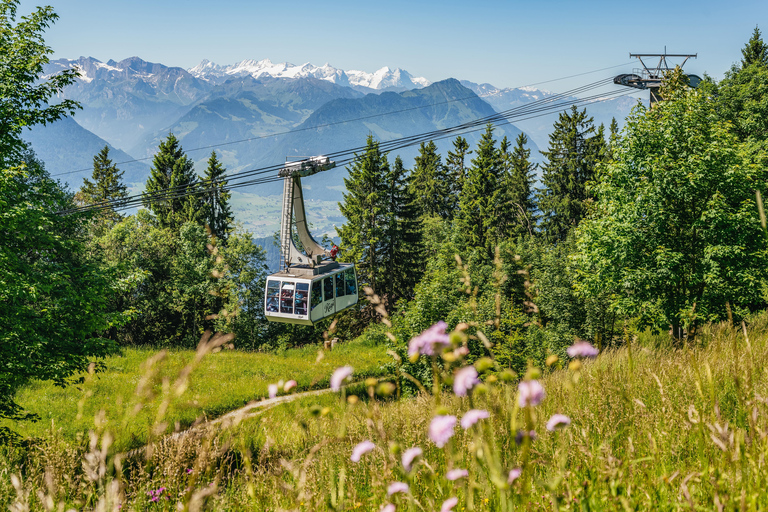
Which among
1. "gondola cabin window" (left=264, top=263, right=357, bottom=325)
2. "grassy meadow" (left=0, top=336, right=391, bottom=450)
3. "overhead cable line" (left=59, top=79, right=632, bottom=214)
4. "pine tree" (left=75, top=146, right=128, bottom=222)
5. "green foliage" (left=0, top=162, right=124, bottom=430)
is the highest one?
"pine tree" (left=75, top=146, right=128, bottom=222)

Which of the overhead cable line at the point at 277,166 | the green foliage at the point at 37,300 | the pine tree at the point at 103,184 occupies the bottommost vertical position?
the green foliage at the point at 37,300

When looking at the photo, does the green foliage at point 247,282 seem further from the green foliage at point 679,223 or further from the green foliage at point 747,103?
the green foliage at point 747,103

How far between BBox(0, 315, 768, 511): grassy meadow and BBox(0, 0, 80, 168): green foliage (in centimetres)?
853

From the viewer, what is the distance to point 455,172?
2301 inches

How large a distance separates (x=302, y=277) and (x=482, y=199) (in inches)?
1282

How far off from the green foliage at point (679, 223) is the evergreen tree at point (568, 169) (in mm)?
33318

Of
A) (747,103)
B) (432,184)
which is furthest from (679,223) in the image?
(432,184)

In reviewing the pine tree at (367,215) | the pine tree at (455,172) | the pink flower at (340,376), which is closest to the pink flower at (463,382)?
the pink flower at (340,376)

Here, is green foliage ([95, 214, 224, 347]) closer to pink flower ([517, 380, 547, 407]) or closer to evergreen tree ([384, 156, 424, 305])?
evergreen tree ([384, 156, 424, 305])

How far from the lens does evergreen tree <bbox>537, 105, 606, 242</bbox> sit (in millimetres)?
49312

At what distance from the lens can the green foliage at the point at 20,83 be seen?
34.0ft

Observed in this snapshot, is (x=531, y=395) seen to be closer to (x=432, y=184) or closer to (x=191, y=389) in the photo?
(x=191, y=389)

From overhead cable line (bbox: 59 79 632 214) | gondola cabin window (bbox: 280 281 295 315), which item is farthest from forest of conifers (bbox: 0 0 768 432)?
gondola cabin window (bbox: 280 281 295 315)

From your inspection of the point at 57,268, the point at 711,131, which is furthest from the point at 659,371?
the point at 711,131
